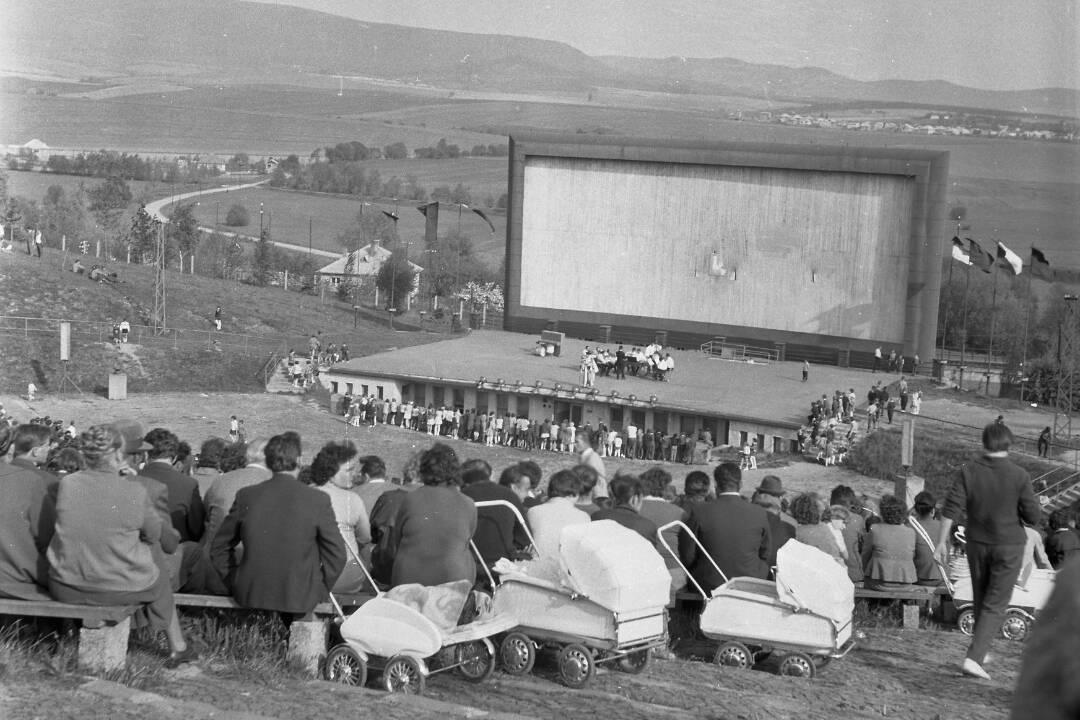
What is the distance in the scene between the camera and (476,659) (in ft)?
18.3

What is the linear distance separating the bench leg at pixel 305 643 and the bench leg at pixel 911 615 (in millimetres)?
3676

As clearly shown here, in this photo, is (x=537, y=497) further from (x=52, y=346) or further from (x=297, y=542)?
(x=52, y=346)

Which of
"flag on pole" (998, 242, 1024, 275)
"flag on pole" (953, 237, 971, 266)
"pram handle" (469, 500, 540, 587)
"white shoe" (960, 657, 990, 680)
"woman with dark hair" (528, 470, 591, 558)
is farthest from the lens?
"flag on pole" (953, 237, 971, 266)

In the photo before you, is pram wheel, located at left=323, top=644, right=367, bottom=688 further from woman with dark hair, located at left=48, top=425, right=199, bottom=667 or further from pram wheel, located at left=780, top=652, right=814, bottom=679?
pram wheel, located at left=780, top=652, right=814, bottom=679

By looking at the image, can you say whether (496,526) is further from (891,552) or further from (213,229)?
(213,229)

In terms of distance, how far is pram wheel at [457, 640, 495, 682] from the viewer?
5551mm

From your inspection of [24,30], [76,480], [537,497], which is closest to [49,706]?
[76,480]

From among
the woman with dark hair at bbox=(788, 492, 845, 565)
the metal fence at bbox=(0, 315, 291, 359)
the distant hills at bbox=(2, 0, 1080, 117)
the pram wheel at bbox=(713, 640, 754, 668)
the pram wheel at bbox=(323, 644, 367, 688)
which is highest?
the distant hills at bbox=(2, 0, 1080, 117)

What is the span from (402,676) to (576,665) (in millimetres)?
742

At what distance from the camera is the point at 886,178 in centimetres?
3347

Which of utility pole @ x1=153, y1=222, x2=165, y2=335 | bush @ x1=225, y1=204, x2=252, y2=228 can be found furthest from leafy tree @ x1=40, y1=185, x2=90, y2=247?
utility pole @ x1=153, y1=222, x2=165, y2=335

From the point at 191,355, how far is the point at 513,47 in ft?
178

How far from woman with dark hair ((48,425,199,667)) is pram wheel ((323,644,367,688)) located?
737 millimetres

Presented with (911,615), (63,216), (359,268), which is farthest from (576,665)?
(63,216)
